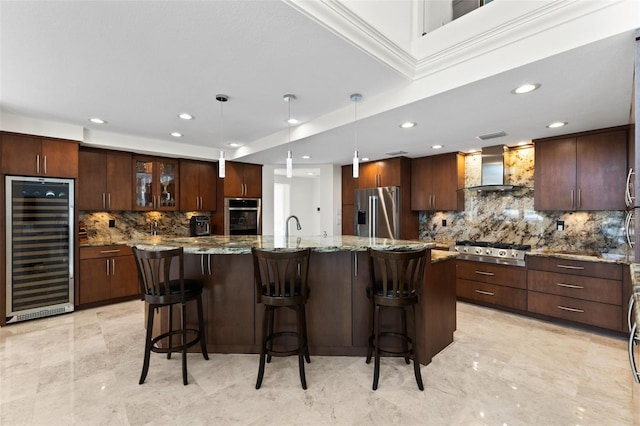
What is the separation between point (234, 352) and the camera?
2805 mm

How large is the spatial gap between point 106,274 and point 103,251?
13.1 inches

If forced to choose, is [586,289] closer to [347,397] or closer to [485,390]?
[485,390]

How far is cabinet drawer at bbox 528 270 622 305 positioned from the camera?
10.6 ft

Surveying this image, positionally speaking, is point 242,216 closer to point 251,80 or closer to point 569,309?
point 251,80

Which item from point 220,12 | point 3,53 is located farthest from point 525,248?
point 3,53

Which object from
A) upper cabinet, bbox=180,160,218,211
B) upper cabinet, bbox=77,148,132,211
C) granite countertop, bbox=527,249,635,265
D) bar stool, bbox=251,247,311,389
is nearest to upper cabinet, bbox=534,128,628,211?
granite countertop, bbox=527,249,635,265

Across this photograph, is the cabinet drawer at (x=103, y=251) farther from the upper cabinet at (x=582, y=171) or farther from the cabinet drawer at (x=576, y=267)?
the upper cabinet at (x=582, y=171)

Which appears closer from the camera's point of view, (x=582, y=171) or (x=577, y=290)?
(x=577, y=290)

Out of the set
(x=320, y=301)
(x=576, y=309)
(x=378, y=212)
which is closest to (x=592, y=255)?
(x=576, y=309)

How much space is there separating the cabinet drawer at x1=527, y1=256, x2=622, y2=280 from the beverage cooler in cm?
594

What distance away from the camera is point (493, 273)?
4.06 metres

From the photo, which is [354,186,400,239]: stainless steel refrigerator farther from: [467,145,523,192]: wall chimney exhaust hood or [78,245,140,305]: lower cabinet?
[78,245,140,305]: lower cabinet

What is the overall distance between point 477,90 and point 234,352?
3056 millimetres

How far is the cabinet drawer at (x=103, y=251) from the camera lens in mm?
4137
